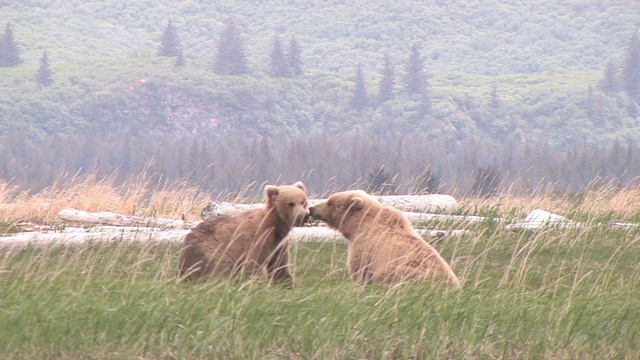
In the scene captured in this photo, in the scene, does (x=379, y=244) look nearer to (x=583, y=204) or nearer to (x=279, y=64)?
(x=583, y=204)

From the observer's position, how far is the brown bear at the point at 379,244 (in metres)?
8.10

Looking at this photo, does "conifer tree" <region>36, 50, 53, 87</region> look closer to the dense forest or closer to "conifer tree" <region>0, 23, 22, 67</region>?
the dense forest

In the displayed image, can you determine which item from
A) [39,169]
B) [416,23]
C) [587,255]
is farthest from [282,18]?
[587,255]

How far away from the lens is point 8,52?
12644cm

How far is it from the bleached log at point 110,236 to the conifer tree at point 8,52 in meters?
121

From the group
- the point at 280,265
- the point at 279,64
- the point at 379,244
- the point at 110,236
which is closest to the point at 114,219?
the point at 110,236

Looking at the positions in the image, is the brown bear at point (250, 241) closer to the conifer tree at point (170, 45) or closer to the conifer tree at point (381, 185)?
the conifer tree at point (381, 185)

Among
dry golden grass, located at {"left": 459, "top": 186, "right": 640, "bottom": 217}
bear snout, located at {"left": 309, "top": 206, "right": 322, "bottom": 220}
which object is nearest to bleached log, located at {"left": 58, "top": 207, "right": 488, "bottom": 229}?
dry golden grass, located at {"left": 459, "top": 186, "right": 640, "bottom": 217}

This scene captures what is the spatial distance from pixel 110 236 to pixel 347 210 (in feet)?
9.43

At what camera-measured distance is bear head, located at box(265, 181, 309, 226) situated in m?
8.73

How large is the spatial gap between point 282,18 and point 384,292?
184269 mm

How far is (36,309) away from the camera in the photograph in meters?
6.54

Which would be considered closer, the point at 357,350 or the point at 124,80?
the point at 357,350

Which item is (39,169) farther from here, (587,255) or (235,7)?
(235,7)
